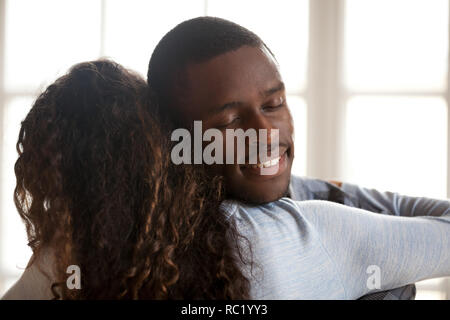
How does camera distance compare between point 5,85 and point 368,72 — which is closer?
point 368,72

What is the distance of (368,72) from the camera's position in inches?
108

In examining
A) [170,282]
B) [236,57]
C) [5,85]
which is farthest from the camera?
[5,85]

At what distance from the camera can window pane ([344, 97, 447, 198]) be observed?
274 cm

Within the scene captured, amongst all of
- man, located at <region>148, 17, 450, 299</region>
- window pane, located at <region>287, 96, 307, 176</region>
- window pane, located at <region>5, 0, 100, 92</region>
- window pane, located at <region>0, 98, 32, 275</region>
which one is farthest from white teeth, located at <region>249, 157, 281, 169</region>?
window pane, located at <region>0, 98, 32, 275</region>

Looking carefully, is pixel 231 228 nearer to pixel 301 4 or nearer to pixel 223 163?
pixel 223 163

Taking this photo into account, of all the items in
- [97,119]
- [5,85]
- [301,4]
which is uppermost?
[301,4]

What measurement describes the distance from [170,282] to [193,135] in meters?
0.24

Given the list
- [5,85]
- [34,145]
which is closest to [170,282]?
[34,145]

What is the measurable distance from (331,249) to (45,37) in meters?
2.72

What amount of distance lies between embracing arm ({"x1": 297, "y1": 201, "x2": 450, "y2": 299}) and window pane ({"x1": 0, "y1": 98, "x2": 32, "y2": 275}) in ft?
8.86

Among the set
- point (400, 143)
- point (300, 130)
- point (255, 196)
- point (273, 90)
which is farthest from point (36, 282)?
point (400, 143)

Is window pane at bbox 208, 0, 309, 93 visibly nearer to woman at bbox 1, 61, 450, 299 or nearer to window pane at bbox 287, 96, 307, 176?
window pane at bbox 287, 96, 307, 176

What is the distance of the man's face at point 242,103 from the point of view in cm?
75

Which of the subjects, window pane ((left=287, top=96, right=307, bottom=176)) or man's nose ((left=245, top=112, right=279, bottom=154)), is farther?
window pane ((left=287, top=96, right=307, bottom=176))
